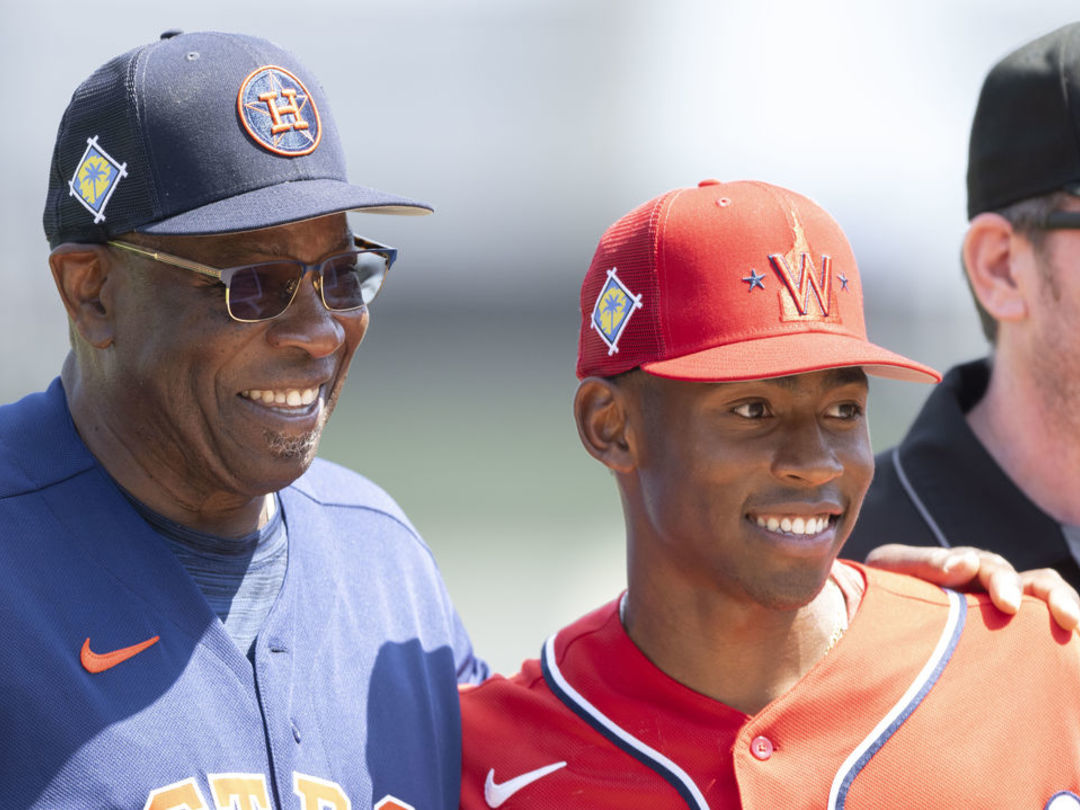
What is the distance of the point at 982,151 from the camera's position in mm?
3744

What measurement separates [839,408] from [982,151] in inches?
46.5

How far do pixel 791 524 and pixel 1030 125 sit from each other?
1.42m

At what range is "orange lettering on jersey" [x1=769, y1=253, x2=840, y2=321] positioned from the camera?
295 cm

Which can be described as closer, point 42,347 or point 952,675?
point 952,675

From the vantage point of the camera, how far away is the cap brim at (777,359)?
280 centimetres

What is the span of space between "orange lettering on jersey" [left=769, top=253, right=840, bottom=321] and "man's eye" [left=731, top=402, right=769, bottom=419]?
0.19 metres

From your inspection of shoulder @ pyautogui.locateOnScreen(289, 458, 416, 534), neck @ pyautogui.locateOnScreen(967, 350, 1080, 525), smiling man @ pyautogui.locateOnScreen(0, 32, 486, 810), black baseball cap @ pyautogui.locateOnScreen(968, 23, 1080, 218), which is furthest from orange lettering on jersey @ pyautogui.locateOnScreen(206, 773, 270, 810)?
black baseball cap @ pyautogui.locateOnScreen(968, 23, 1080, 218)

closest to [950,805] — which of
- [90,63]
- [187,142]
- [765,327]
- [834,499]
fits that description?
[834,499]

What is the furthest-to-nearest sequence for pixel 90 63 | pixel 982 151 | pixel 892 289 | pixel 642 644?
pixel 892 289, pixel 90 63, pixel 982 151, pixel 642 644

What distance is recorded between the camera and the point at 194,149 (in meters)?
2.91

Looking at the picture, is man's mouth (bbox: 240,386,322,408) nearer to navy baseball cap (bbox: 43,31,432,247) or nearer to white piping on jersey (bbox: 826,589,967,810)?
navy baseball cap (bbox: 43,31,432,247)

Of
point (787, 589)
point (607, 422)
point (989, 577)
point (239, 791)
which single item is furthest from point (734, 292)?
point (239, 791)

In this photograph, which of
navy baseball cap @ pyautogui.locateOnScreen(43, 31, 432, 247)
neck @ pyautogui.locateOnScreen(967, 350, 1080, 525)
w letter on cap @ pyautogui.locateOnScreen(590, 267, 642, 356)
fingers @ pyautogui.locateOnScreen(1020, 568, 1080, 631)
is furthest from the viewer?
neck @ pyautogui.locateOnScreen(967, 350, 1080, 525)

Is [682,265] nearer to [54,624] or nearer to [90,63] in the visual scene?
[54,624]
